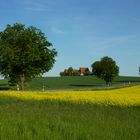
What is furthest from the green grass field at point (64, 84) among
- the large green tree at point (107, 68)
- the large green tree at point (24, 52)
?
the large green tree at point (24, 52)

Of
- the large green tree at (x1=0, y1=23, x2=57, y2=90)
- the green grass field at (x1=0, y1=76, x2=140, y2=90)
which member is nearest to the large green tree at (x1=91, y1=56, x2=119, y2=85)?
the green grass field at (x1=0, y1=76, x2=140, y2=90)

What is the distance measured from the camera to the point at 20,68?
60.9m

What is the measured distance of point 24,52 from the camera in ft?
192

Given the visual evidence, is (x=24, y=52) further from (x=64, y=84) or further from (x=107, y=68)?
(x=64, y=84)

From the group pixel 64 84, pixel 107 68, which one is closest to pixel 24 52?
pixel 107 68

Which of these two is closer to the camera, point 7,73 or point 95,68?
point 7,73

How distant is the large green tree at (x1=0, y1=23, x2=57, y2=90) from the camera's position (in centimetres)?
5847

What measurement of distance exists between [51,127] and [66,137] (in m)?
1.51

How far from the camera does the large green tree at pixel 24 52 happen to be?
58469 millimetres

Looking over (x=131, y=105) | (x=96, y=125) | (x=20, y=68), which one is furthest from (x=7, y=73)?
(x=96, y=125)

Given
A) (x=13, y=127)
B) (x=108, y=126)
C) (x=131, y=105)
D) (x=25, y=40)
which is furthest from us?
(x=25, y=40)

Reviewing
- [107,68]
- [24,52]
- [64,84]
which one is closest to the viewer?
[24,52]

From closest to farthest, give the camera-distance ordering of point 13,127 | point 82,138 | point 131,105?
point 82,138, point 13,127, point 131,105

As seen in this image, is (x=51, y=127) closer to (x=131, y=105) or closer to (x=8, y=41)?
(x=131, y=105)
